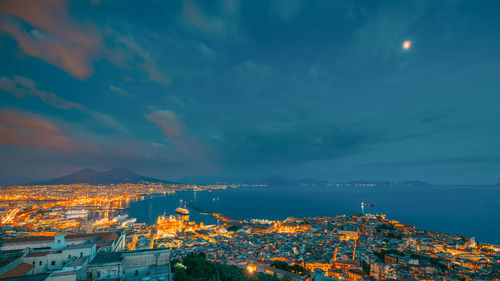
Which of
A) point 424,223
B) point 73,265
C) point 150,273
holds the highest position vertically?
point 73,265

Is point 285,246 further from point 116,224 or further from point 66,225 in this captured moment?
point 66,225

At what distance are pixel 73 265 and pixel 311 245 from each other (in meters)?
26.8

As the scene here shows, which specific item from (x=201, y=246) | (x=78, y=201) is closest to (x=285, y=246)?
(x=201, y=246)

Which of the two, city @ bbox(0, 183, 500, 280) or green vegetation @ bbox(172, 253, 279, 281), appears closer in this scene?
city @ bbox(0, 183, 500, 280)

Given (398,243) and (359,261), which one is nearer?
(359,261)

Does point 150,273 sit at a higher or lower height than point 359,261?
higher

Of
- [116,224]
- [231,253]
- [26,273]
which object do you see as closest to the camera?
[26,273]

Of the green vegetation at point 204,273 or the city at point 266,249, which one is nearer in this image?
the city at point 266,249

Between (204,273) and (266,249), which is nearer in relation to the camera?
(204,273)

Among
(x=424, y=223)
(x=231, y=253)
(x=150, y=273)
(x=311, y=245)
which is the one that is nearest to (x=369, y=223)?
(x=424, y=223)

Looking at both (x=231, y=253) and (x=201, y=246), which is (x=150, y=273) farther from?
(x=201, y=246)

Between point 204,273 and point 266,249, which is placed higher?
point 204,273

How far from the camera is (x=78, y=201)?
219 feet

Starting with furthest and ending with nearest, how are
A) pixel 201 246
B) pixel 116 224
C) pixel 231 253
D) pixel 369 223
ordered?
1. pixel 369 223
2. pixel 116 224
3. pixel 201 246
4. pixel 231 253
